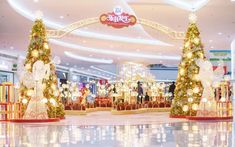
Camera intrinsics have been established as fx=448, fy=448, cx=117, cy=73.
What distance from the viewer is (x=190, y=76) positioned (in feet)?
41.8

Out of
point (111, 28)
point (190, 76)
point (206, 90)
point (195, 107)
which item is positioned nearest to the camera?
point (206, 90)

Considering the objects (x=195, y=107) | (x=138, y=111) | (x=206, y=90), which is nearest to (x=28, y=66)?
(x=195, y=107)

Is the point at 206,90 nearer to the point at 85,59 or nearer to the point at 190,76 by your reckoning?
the point at 190,76

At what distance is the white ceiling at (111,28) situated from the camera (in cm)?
1301

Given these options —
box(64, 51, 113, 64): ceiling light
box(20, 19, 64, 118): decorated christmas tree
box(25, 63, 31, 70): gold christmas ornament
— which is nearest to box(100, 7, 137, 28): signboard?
box(20, 19, 64, 118): decorated christmas tree

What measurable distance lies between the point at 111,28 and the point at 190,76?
6.06 metres

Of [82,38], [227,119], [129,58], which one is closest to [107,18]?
[227,119]

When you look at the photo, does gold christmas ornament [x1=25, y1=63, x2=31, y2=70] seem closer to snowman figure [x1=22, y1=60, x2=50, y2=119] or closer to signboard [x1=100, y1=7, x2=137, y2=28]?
snowman figure [x1=22, y1=60, x2=50, y2=119]

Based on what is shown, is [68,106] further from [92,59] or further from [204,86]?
[92,59]

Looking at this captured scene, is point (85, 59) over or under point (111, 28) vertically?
under

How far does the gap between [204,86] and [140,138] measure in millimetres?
5661

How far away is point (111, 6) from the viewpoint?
44.4 ft

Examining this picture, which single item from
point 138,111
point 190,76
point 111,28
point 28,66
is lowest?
point 138,111

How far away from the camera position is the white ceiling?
13008 mm
